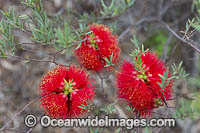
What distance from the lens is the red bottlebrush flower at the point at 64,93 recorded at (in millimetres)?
1260

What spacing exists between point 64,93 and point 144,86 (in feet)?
1.45

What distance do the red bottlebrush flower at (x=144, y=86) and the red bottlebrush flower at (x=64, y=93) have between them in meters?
0.22

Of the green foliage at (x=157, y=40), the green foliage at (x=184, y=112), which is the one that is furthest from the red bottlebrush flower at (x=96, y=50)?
the green foliage at (x=157, y=40)

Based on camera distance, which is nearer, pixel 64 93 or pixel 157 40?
pixel 64 93

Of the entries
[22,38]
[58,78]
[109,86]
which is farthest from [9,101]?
[58,78]

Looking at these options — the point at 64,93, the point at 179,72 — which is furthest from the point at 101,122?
the point at 179,72

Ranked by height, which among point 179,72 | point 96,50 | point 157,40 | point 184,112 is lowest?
point 184,112

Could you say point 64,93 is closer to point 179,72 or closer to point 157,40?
point 179,72

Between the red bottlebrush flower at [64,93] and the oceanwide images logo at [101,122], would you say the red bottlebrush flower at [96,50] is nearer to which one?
the red bottlebrush flower at [64,93]

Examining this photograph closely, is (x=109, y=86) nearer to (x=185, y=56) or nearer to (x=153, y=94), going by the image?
(x=185, y=56)

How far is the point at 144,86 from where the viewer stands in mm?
1254

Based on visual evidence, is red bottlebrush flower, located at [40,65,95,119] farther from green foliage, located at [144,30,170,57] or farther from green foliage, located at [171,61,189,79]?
green foliage, located at [144,30,170,57]

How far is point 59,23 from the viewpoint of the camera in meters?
1.95

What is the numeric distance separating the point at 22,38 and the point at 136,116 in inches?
75.9
